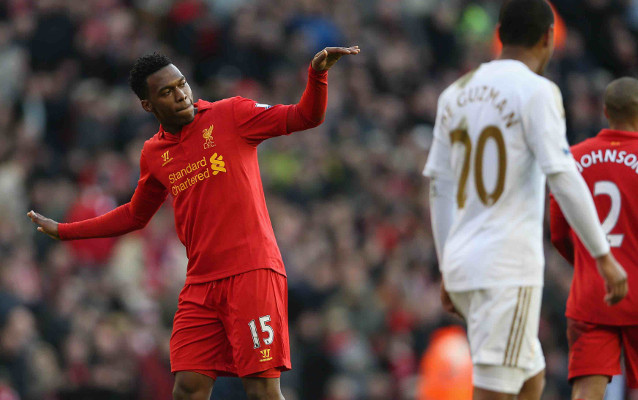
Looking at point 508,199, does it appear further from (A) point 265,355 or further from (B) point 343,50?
(A) point 265,355

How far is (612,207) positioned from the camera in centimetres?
678

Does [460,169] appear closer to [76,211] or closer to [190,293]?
[190,293]

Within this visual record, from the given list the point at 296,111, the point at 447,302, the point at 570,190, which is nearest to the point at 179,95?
the point at 296,111

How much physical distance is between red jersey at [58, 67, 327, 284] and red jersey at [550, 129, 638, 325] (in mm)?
1708

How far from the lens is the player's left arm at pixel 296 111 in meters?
6.44

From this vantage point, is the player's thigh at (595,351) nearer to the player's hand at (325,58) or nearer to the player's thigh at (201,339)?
the player's thigh at (201,339)

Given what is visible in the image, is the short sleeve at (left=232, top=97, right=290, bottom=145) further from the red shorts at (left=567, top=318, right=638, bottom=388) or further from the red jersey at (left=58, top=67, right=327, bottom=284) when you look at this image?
the red shorts at (left=567, top=318, right=638, bottom=388)

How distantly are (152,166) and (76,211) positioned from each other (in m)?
7.06

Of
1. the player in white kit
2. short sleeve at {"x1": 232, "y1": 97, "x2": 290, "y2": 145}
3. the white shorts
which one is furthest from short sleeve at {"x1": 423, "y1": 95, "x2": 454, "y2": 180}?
short sleeve at {"x1": 232, "y1": 97, "x2": 290, "y2": 145}

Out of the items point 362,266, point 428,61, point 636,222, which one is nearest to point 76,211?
point 362,266

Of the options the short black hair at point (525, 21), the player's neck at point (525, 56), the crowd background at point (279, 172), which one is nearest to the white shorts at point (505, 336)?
the player's neck at point (525, 56)

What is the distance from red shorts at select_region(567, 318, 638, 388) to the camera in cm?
680

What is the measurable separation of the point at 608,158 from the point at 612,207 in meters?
0.30

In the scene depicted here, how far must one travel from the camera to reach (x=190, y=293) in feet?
22.3
